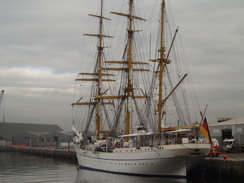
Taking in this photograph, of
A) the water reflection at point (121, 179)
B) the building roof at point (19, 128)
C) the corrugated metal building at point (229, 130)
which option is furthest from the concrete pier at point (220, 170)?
the building roof at point (19, 128)

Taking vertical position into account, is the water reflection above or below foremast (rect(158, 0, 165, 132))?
below

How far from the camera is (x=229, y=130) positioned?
57.5 meters

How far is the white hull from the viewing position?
35625mm

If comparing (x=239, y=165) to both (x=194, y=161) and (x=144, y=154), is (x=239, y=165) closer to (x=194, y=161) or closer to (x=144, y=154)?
(x=194, y=161)

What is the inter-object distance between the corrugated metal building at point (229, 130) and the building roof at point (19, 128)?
313ft

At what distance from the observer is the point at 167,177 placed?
38062 mm

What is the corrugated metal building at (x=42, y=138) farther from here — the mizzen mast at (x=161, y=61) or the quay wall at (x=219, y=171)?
the quay wall at (x=219, y=171)

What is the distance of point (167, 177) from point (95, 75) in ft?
104

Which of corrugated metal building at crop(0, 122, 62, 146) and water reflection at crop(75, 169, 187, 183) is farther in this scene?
corrugated metal building at crop(0, 122, 62, 146)

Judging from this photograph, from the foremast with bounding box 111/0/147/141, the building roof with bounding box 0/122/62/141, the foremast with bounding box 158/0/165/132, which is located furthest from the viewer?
the building roof with bounding box 0/122/62/141

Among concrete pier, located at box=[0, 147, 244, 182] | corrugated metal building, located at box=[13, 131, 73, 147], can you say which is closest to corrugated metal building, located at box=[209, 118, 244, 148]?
concrete pier, located at box=[0, 147, 244, 182]

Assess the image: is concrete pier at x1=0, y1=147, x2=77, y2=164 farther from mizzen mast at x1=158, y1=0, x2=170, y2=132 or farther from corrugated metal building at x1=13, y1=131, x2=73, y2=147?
mizzen mast at x1=158, y1=0, x2=170, y2=132

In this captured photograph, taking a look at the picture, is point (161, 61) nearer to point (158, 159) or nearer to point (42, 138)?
point (158, 159)

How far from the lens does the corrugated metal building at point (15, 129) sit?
13062 cm
